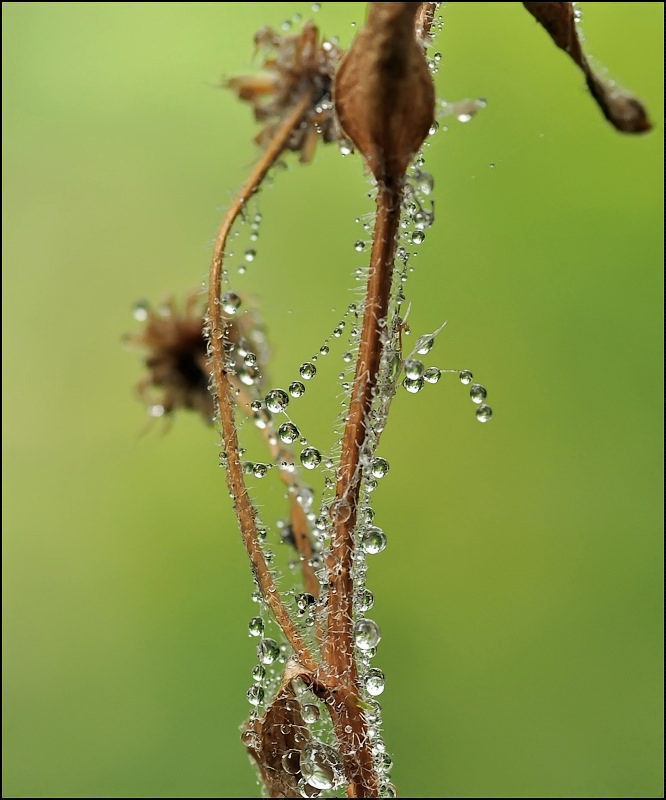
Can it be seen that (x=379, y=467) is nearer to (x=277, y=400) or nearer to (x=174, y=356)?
(x=277, y=400)

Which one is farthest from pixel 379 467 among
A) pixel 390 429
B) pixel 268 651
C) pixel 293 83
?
pixel 390 429

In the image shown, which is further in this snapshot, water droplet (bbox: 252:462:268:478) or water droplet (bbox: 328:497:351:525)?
water droplet (bbox: 252:462:268:478)

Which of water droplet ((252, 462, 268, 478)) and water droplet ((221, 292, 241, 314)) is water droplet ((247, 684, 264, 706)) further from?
water droplet ((221, 292, 241, 314))

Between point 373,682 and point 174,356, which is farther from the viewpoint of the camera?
point 174,356

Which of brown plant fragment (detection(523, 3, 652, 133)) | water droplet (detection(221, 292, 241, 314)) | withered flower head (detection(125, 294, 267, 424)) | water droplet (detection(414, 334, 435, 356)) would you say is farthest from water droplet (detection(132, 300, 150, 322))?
brown plant fragment (detection(523, 3, 652, 133))

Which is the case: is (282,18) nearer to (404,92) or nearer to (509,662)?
(509,662)

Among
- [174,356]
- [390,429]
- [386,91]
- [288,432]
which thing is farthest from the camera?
[390,429]

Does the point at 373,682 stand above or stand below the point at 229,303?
below

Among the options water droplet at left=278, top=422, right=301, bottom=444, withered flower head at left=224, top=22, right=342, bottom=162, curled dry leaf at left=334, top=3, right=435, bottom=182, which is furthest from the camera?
withered flower head at left=224, top=22, right=342, bottom=162
